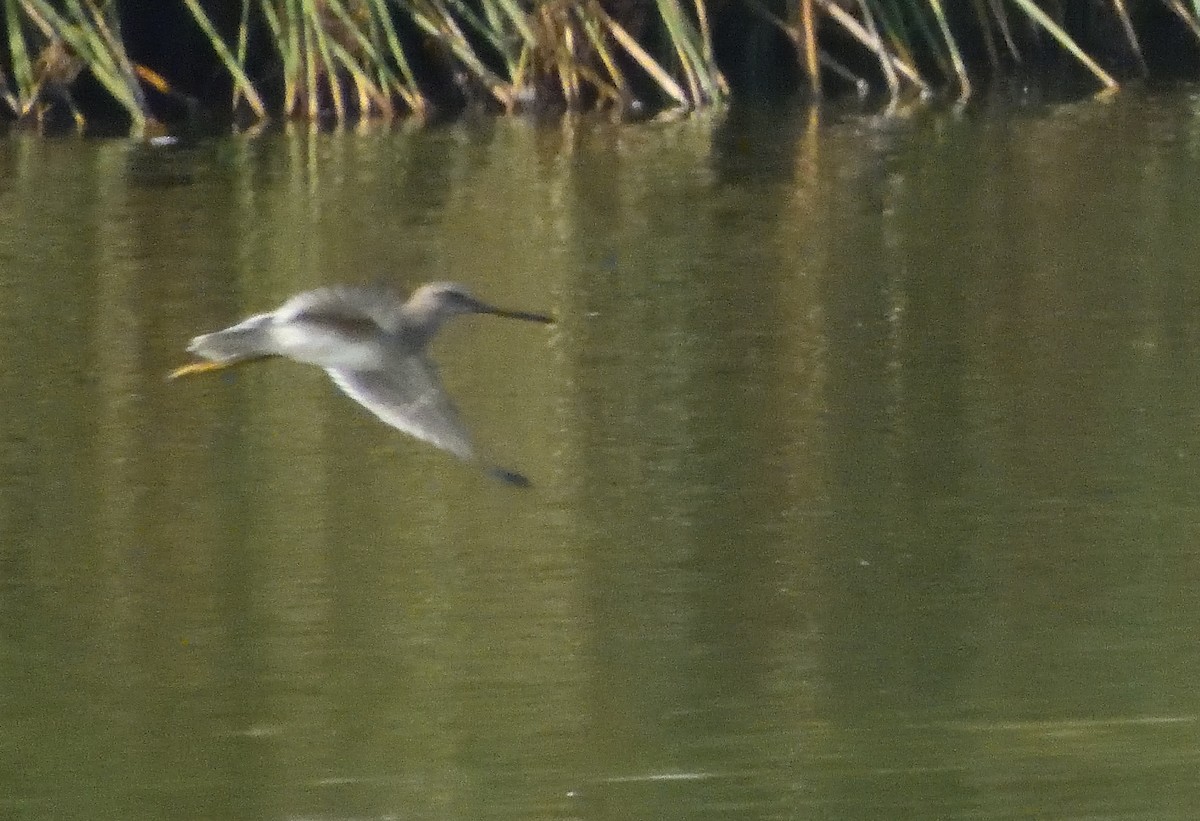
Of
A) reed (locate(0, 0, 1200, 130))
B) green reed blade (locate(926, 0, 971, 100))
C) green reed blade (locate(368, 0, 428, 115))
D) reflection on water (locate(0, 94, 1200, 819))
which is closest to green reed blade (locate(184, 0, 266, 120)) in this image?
reed (locate(0, 0, 1200, 130))

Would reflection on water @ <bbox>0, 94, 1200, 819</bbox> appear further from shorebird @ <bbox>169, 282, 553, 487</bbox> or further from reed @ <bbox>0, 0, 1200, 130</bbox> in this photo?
reed @ <bbox>0, 0, 1200, 130</bbox>

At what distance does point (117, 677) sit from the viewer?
6652mm

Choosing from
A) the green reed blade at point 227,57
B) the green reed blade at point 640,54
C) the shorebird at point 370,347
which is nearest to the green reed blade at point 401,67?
the green reed blade at point 227,57

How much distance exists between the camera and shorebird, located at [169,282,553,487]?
6.52 m

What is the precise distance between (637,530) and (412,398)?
123 centimetres

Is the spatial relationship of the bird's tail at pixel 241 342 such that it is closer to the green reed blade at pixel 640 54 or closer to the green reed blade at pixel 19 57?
the green reed blade at pixel 19 57

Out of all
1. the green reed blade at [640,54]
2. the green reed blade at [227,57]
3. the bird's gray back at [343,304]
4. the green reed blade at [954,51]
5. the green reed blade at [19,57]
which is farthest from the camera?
the green reed blade at [640,54]

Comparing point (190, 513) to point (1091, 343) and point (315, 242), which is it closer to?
point (1091, 343)

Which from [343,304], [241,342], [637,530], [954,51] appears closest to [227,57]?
[954,51]

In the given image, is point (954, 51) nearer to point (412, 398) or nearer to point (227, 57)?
point (227, 57)

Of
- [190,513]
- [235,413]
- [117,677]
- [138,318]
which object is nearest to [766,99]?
[138,318]

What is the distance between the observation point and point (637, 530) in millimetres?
7801

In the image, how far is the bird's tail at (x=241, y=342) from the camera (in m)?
6.66

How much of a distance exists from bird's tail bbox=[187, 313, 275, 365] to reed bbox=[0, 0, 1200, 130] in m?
11.1
